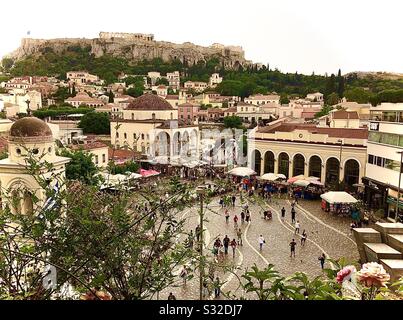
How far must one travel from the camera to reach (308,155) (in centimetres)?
2605

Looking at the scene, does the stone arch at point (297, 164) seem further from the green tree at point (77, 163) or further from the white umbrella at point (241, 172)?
the green tree at point (77, 163)

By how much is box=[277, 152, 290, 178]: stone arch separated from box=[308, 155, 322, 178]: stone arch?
1.47m

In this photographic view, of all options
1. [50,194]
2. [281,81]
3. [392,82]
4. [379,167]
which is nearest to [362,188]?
[379,167]

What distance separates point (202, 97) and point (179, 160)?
168 ft

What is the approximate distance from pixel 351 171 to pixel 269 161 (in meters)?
5.48

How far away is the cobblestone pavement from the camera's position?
1230 centimetres

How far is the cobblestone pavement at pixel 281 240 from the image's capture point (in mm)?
12303

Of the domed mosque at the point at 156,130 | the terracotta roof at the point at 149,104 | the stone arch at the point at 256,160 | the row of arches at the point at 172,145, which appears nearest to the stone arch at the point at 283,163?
the stone arch at the point at 256,160

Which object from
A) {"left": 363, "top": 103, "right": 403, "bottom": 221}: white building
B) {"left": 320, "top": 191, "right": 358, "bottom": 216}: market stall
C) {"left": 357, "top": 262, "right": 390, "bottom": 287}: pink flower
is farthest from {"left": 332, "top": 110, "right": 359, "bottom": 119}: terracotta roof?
{"left": 357, "top": 262, "right": 390, "bottom": 287}: pink flower

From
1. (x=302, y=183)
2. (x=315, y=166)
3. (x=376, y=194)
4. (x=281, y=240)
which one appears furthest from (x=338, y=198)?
(x=315, y=166)

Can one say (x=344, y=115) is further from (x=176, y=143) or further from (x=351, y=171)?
(x=176, y=143)

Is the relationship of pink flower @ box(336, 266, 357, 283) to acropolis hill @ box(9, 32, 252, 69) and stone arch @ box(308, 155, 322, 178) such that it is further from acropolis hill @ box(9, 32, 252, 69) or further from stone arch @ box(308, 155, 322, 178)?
acropolis hill @ box(9, 32, 252, 69)
